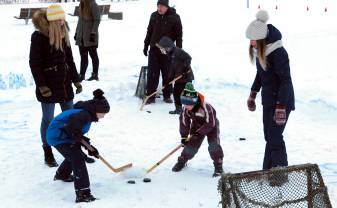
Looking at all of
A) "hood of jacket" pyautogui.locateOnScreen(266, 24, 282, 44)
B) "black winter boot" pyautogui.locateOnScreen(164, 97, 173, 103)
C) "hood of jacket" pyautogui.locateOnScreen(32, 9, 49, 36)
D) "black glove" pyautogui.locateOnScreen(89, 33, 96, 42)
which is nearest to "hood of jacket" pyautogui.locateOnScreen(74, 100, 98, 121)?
"hood of jacket" pyautogui.locateOnScreen(32, 9, 49, 36)

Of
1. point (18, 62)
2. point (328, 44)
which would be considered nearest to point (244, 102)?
point (18, 62)

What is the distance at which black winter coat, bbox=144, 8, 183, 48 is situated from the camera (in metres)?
8.45

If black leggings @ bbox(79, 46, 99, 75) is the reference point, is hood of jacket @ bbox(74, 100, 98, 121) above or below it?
above

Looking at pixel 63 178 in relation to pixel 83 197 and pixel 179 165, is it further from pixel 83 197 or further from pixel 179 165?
pixel 179 165

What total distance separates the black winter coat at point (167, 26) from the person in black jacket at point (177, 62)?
412mm

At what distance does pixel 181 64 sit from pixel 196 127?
2.33m

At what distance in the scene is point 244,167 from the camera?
20.2 ft

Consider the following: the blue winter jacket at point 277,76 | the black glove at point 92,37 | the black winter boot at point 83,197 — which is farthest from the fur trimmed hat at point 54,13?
the black glove at point 92,37

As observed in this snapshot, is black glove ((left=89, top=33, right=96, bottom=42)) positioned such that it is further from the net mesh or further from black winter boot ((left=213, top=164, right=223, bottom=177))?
the net mesh

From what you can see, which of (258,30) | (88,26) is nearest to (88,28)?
(88,26)

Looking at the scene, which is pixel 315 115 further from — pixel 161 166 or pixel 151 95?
pixel 161 166

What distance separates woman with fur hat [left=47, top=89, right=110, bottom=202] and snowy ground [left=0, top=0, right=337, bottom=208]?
0.23 meters

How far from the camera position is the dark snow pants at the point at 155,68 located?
863 centimetres

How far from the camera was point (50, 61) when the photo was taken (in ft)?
19.0
